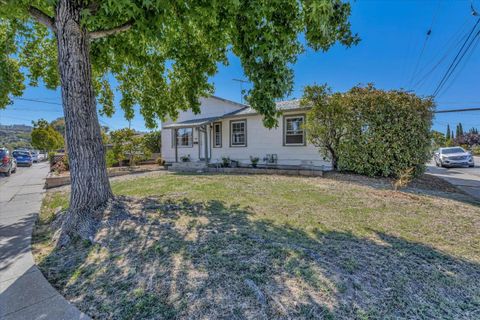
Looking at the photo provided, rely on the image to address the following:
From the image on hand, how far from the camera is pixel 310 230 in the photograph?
13.2ft

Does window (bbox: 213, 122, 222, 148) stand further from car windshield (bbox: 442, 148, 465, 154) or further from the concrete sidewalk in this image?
car windshield (bbox: 442, 148, 465, 154)

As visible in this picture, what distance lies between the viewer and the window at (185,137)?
669 inches

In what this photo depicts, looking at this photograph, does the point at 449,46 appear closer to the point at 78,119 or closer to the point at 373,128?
the point at 373,128

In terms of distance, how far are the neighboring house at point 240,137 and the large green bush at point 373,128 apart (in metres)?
1.62

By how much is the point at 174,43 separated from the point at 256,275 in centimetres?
654

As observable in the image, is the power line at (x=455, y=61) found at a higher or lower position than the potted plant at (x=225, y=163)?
higher

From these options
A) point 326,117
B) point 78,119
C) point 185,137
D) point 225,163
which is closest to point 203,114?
point 185,137

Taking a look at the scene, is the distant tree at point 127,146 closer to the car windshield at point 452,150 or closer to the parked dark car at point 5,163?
the parked dark car at point 5,163

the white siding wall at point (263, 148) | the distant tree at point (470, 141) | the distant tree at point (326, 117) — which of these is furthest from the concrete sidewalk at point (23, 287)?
the distant tree at point (470, 141)

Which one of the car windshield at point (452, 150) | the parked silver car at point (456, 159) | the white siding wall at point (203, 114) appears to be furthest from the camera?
the car windshield at point (452, 150)

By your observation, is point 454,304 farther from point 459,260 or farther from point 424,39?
point 424,39

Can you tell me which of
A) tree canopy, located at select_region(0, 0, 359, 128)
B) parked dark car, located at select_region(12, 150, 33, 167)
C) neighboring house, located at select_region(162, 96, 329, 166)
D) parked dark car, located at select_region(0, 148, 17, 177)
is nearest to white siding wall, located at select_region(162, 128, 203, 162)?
neighboring house, located at select_region(162, 96, 329, 166)

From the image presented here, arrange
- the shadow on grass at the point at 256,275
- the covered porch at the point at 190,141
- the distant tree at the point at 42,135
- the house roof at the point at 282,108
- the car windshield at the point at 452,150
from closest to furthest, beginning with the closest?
the shadow on grass at the point at 256,275
the house roof at the point at 282,108
the covered porch at the point at 190,141
the car windshield at the point at 452,150
the distant tree at the point at 42,135

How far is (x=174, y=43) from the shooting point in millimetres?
6750
